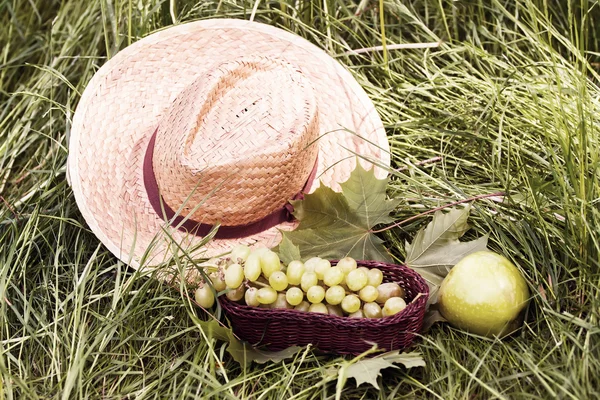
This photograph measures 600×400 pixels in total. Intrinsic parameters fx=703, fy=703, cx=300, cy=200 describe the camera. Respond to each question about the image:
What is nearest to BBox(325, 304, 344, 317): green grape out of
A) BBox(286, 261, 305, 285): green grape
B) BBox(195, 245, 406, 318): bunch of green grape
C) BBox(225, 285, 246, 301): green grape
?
BBox(195, 245, 406, 318): bunch of green grape

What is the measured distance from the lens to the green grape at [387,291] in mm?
1814

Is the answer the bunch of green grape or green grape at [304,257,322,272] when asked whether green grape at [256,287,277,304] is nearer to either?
the bunch of green grape

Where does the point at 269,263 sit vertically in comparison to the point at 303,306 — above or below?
above

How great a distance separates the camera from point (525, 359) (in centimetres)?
167

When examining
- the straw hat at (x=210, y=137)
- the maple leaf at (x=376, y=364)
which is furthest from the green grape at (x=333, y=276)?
the straw hat at (x=210, y=137)

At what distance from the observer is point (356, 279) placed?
1.79 m

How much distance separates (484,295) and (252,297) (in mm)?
590

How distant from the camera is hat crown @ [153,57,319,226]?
1934 mm

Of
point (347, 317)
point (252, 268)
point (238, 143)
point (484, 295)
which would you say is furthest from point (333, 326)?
point (238, 143)

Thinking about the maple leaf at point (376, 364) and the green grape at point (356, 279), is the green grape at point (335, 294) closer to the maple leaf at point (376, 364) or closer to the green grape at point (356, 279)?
the green grape at point (356, 279)

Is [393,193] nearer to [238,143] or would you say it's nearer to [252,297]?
[238,143]

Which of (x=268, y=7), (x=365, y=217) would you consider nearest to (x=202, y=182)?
(x=365, y=217)

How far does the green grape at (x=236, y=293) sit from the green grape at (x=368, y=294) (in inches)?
11.9

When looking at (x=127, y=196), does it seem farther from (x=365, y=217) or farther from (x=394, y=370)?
(x=394, y=370)
